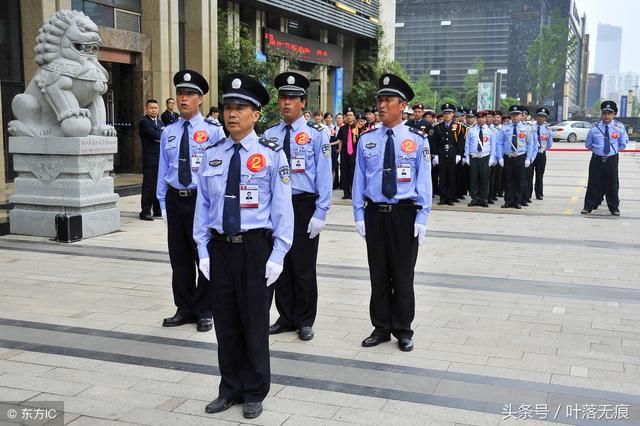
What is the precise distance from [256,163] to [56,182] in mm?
6294

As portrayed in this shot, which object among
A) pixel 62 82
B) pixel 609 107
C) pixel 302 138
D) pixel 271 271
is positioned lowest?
pixel 271 271

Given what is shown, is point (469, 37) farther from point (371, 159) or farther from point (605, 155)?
point (371, 159)

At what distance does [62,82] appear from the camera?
941cm

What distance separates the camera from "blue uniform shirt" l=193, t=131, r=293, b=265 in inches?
152

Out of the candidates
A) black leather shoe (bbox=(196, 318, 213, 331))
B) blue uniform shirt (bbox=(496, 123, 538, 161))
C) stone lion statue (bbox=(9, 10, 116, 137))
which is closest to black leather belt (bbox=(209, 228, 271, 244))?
black leather shoe (bbox=(196, 318, 213, 331))

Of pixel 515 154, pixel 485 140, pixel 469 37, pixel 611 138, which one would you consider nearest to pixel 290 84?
pixel 485 140

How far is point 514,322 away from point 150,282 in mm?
3643

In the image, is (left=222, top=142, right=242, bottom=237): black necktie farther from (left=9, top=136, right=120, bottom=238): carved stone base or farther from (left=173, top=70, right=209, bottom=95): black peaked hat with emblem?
(left=9, top=136, right=120, bottom=238): carved stone base

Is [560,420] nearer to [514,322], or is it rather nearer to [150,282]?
[514,322]

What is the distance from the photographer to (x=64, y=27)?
9.34m

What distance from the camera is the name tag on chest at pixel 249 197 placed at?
12.6 feet

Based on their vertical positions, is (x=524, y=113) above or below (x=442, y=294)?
above

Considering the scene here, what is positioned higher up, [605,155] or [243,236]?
[605,155]

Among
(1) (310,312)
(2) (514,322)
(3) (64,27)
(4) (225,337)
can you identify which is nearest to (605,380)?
(2) (514,322)
